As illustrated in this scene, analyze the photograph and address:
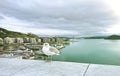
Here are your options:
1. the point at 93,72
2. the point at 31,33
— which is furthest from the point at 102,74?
the point at 31,33

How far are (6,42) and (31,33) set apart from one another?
1812 inches

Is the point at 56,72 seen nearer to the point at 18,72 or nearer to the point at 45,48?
the point at 18,72

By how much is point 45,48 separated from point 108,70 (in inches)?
60.5

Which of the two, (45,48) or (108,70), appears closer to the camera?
(108,70)

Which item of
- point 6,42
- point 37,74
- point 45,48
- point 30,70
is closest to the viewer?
point 37,74

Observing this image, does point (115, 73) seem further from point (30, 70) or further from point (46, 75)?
point (30, 70)

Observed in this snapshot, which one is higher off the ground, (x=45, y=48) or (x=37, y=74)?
(x=45, y=48)

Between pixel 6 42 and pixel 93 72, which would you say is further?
pixel 6 42

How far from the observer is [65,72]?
7.29ft

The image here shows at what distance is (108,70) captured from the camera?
89.4 inches

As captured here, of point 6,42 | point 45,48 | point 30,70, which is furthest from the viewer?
point 6,42

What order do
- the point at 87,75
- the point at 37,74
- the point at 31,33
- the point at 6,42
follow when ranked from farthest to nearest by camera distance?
1. the point at 31,33
2. the point at 6,42
3. the point at 37,74
4. the point at 87,75

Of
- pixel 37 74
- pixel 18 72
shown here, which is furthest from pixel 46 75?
pixel 18 72

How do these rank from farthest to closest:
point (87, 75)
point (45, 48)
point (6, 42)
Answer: point (6, 42)
point (45, 48)
point (87, 75)
